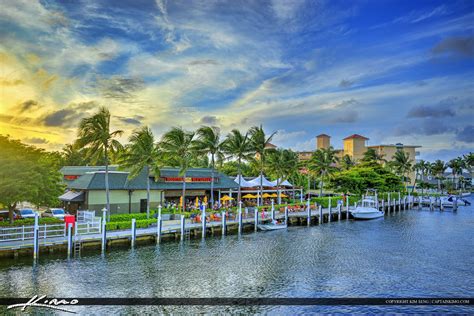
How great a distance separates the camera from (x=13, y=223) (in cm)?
3341

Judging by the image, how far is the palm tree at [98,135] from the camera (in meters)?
39.3

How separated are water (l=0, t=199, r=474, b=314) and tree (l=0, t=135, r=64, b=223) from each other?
19.0ft

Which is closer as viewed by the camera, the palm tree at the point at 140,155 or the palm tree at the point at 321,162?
the palm tree at the point at 140,155

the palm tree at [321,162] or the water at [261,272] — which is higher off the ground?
the palm tree at [321,162]

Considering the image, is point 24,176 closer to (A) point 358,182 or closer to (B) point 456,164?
(A) point 358,182

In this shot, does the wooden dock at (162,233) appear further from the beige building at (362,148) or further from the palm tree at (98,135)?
the beige building at (362,148)

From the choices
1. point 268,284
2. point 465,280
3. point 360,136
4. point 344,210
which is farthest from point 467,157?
point 268,284

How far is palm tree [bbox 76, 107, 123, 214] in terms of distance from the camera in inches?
1549

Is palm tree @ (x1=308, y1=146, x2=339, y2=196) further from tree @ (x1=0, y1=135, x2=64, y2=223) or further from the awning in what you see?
tree @ (x1=0, y1=135, x2=64, y2=223)

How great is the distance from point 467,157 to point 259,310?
17302 cm

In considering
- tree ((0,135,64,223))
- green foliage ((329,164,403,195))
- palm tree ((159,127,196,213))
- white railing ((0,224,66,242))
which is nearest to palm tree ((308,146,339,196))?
green foliage ((329,164,403,195))

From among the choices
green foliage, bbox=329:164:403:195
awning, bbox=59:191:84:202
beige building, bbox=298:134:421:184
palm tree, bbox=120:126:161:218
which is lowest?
awning, bbox=59:191:84:202

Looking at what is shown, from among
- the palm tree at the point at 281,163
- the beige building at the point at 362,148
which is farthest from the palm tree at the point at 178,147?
the beige building at the point at 362,148

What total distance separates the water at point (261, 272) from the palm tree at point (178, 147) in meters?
11.3
